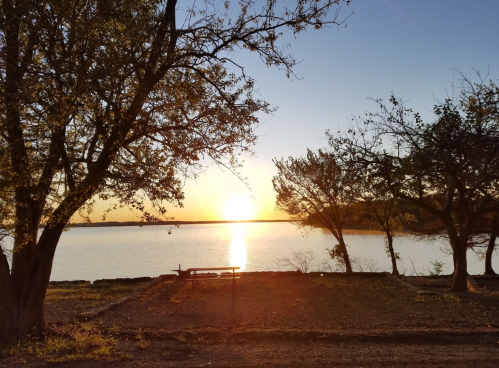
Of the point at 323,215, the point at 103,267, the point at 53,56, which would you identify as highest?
the point at 53,56

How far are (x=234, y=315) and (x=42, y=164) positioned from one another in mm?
4932

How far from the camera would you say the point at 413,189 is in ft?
40.7

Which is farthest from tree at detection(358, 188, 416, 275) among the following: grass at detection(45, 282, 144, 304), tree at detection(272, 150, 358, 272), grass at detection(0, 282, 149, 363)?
grass at detection(0, 282, 149, 363)

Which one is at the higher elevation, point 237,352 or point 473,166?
point 473,166

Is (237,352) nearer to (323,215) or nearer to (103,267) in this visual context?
(323,215)

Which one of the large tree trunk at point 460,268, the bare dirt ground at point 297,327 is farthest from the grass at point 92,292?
the large tree trunk at point 460,268

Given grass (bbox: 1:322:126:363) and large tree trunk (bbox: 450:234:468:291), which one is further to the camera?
large tree trunk (bbox: 450:234:468:291)

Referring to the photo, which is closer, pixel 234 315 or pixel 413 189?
pixel 234 315

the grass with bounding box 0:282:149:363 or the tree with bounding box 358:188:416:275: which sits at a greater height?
the tree with bounding box 358:188:416:275

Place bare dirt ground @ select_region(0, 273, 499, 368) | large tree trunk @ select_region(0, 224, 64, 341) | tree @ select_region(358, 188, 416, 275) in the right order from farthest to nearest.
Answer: tree @ select_region(358, 188, 416, 275) → large tree trunk @ select_region(0, 224, 64, 341) → bare dirt ground @ select_region(0, 273, 499, 368)

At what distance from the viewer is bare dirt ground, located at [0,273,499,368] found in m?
5.61

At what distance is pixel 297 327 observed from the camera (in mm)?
7859

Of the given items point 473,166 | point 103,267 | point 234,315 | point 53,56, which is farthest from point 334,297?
point 103,267

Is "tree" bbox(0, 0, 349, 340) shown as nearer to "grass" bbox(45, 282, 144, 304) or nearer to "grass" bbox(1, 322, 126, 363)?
"grass" bbox(1, 322, 126, 363)
